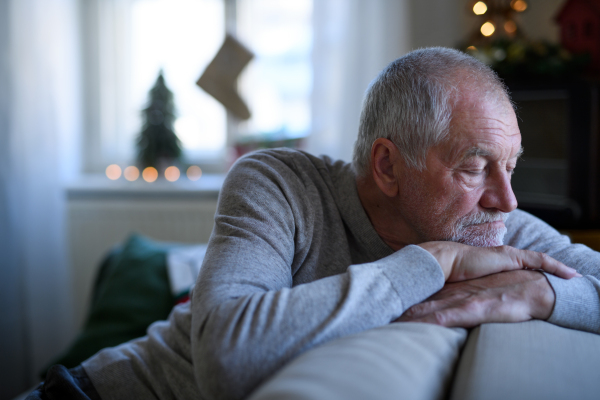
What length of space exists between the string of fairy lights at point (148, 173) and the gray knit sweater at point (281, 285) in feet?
6.00

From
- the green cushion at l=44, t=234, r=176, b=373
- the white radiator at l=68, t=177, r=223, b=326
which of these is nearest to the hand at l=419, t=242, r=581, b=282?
the green cushion at l=44, t=234, r=176, b=373

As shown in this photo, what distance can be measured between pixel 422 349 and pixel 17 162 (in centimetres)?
227

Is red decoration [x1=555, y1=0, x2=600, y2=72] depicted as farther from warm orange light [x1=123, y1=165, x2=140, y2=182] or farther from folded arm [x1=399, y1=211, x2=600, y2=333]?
warm orange light [x1=123, y1=165, x2=140, y2=182]

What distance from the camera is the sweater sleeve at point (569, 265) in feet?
2.63

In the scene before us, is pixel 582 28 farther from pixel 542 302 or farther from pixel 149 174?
pixel 149 174

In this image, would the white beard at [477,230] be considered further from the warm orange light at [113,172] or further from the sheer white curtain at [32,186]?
the warm orange light at [113,172]

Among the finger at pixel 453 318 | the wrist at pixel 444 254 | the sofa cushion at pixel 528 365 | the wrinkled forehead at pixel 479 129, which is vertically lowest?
the finger at pixel 453 318

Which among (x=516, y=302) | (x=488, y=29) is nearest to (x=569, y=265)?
(x=516, y=302)

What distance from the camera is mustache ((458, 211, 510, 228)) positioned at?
938 mm

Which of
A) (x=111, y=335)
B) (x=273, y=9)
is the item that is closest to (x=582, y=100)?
(x=273, y=9)

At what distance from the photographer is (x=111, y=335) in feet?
5.31

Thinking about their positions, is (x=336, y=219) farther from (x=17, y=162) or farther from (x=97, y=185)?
(x=97, y=185)

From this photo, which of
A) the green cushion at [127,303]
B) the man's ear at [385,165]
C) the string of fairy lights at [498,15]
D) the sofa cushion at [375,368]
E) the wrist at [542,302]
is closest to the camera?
the sofa cushion at [375,368]

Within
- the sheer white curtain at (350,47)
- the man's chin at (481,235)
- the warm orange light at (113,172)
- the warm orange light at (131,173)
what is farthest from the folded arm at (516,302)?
the warm orange light at (113,172)
